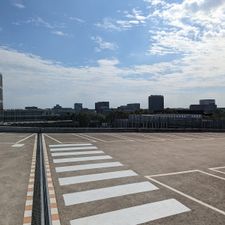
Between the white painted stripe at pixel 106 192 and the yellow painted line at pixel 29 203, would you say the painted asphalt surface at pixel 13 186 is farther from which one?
the white painted stripe at pixel 106 192

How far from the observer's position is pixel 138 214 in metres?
7.58

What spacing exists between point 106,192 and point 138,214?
6.86ft

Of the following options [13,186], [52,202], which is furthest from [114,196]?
[13,186]

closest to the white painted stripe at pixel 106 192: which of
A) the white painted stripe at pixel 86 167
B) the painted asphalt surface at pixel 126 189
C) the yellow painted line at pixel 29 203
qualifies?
the painted asphalt surface at pixel 126 189

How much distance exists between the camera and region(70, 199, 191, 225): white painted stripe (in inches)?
279

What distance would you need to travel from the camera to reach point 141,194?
9336 millimetres

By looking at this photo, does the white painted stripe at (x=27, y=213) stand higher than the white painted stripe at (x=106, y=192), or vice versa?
the white painted stripe at (x=106, y=192)

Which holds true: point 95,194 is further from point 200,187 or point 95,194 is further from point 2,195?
point 200,187

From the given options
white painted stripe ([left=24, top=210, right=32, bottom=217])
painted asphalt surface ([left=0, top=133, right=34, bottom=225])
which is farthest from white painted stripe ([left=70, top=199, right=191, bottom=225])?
painted asphalt surface ([left=0, top=133, right=34, bottom=225])

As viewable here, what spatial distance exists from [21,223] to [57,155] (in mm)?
10411

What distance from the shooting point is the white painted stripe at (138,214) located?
279 inches

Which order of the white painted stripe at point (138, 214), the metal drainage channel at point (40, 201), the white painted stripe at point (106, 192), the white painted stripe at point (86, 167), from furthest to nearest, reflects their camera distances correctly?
the white painted stripe at point (86, 167) → the white painted stripe at point (106, 192) → the metal drainage channel at point (40, 201) → the white painted stripe at point (138, 214)

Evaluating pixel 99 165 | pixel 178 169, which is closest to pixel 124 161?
pixel 99 165

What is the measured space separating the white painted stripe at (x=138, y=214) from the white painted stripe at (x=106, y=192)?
1.22 meters
